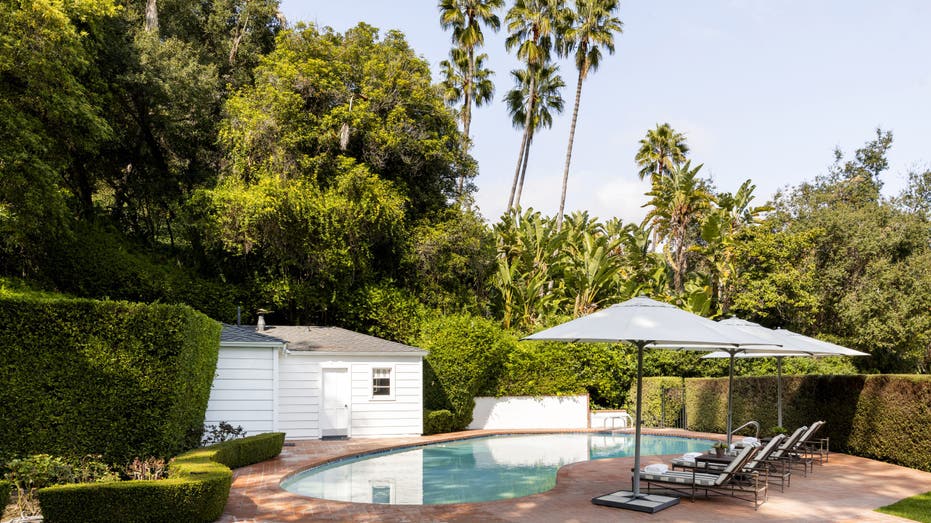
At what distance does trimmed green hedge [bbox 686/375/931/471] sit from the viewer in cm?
1315

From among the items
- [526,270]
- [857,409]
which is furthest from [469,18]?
[857,409]

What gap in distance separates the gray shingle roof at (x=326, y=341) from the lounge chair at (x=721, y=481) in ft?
35.4

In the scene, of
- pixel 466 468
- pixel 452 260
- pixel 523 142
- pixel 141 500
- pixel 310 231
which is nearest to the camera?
pixel 141 500

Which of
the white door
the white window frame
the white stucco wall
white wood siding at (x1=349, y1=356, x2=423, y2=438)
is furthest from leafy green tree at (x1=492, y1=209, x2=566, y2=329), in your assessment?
the white door

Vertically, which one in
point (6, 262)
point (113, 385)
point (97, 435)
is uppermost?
point (6, 262)

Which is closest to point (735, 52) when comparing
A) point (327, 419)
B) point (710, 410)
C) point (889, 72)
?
point (889, 72)

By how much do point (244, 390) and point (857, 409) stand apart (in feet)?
48.1

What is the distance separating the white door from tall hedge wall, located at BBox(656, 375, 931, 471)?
11858 mm

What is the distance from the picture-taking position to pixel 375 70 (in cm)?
2683

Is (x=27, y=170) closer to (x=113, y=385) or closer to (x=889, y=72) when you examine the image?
(x=113, y=385)

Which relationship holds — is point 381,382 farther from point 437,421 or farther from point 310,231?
point 310,231

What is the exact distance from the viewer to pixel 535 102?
35031 mm

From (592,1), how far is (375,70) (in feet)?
40.4

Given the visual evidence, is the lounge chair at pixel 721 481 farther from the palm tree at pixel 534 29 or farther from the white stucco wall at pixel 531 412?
the palm tree at pixel 534 29
